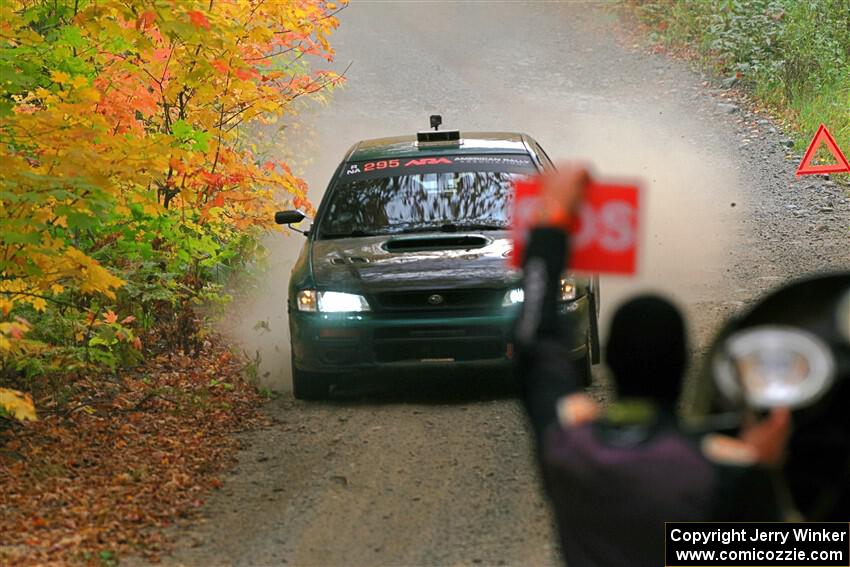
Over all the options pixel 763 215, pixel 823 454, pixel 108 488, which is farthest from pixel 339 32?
pixel 823 454

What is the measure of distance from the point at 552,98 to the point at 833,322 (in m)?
24.7

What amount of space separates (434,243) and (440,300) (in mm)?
756

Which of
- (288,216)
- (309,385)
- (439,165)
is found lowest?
(309,385)

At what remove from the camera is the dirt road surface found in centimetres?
691

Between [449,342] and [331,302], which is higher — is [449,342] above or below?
below

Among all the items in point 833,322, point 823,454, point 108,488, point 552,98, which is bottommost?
point 108,488

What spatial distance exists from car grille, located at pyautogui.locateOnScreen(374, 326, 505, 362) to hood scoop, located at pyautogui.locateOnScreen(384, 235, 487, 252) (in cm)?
81

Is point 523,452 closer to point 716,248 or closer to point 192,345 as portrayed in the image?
point 192,345

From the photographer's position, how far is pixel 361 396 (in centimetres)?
1002

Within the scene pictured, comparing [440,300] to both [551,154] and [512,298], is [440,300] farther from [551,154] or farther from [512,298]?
[551,154]

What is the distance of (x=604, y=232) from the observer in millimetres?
2748

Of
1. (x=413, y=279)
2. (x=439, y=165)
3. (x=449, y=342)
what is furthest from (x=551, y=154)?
(x=449, y=342)

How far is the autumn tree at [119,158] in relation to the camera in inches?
303

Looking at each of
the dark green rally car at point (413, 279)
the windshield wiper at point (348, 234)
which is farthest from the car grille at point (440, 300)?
the windshield wiper at point (348, 234)
